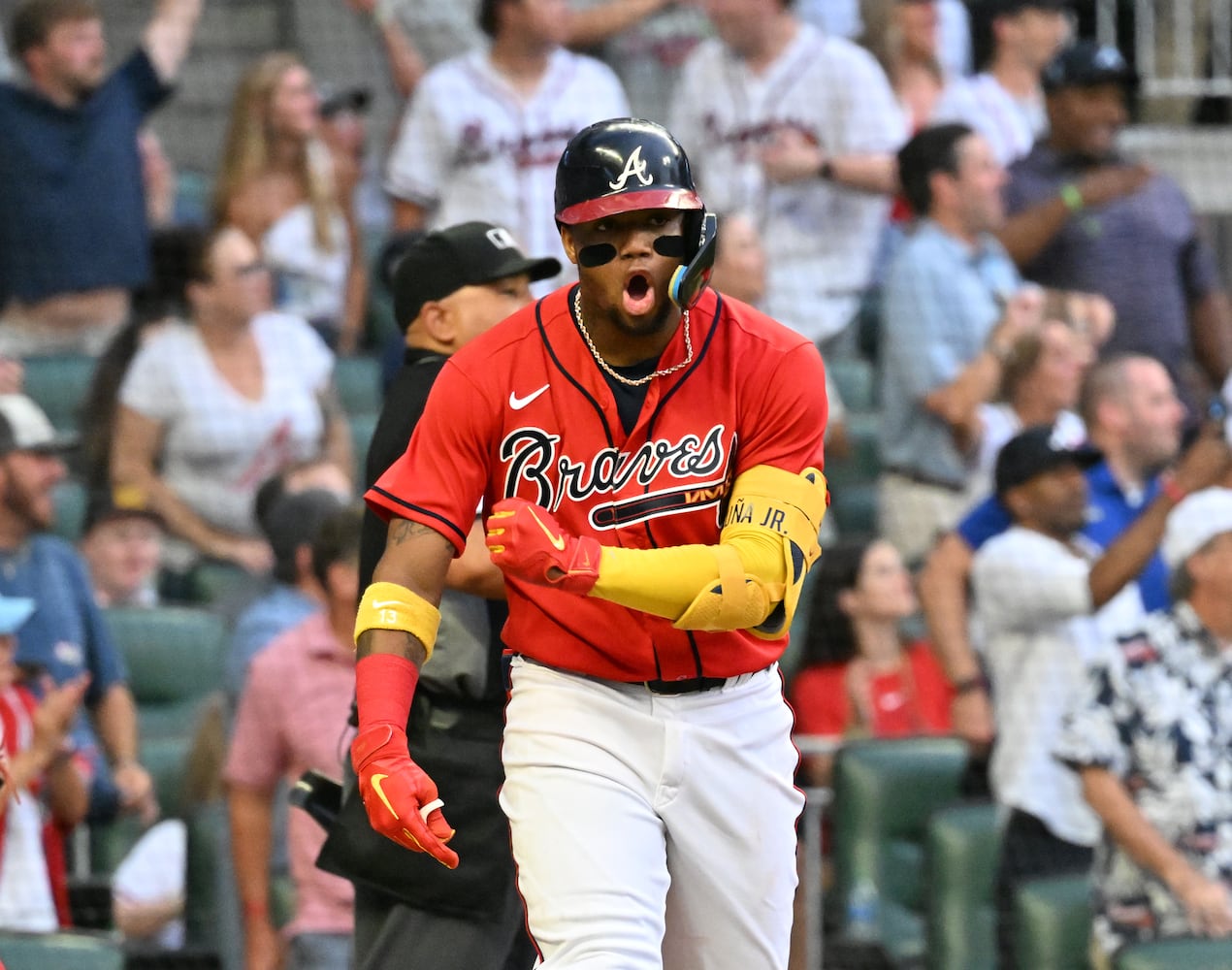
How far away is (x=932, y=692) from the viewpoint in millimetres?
5160

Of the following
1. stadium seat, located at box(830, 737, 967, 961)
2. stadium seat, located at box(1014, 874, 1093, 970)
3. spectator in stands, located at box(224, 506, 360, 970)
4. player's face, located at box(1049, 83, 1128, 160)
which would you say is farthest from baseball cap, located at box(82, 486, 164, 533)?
player's face, located at box(1049, 83, 1128, 160)

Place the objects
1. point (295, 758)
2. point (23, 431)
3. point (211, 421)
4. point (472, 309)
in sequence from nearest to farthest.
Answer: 1. point (472, 309)
2. point (295, 758)
3. point (23, 431)
4. point (211, 421)

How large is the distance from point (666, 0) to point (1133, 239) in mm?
1841

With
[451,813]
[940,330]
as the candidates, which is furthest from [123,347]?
[451,813]

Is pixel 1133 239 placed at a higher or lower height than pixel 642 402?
lower

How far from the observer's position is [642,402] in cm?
267

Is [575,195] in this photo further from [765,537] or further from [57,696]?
[57,696]

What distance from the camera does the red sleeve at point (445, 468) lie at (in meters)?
2.62

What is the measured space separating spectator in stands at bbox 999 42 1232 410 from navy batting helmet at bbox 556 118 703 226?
3.66 m

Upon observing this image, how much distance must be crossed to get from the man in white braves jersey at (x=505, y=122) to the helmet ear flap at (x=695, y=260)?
3.47m

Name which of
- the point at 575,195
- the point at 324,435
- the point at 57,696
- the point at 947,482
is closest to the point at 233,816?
the point at 57,696

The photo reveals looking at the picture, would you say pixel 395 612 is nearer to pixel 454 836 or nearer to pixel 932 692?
pixel 454 836

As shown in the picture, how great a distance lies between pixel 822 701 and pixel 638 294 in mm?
2563

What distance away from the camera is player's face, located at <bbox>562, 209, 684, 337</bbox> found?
257 centimetres
